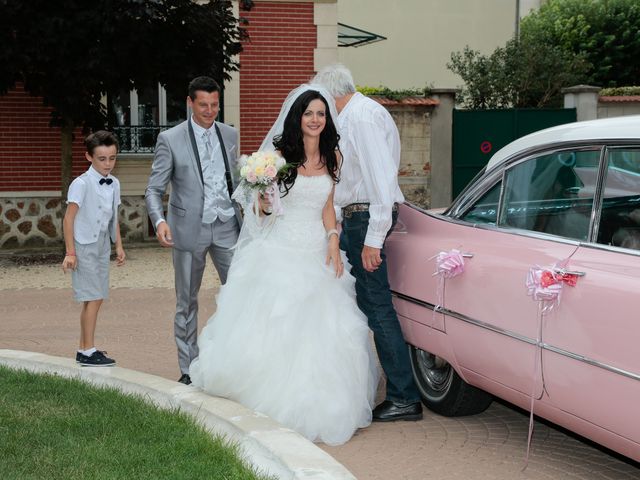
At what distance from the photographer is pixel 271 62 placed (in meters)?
16.8

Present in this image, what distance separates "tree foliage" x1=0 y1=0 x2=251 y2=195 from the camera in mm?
13219

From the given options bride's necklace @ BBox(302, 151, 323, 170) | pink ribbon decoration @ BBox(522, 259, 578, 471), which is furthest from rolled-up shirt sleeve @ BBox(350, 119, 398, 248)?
pink ribbon decoration @ BBox(522, 259, 578, 471)

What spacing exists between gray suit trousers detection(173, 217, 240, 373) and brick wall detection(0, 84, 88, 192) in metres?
10.1

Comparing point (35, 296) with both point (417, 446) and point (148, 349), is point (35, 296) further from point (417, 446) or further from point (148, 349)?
point (417, 446)

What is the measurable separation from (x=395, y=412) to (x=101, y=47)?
348 inches

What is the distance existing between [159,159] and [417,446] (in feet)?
8.18

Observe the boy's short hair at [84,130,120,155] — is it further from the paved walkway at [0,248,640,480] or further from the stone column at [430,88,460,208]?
the stone column at [430,88,460,208]

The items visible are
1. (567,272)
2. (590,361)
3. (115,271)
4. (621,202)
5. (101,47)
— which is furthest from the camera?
(101,47)

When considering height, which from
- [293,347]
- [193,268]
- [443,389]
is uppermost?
[193,268]

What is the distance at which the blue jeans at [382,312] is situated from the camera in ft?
19.5

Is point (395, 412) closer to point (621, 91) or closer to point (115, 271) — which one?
point (115, 271)

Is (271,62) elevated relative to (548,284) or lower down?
elevated

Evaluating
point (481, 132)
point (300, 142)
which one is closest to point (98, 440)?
point (300, 142)

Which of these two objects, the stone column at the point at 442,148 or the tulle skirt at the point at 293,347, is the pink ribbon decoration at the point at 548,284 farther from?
the stone column at the point at 442,148
